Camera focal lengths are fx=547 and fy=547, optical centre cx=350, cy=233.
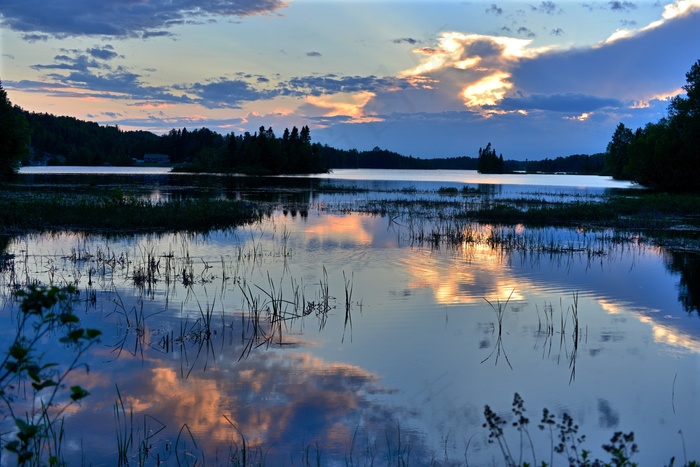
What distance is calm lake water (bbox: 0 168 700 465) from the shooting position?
6.80m

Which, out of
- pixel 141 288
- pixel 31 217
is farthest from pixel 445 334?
pixel 31 217

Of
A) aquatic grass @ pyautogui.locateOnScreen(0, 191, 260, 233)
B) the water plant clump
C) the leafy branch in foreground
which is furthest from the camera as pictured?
aquatic grass @ pyautogui.locateOnScreen(0, 191, 260, 233)

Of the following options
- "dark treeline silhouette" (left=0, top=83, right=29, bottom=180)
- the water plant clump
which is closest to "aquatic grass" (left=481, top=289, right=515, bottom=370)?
the water plant clump

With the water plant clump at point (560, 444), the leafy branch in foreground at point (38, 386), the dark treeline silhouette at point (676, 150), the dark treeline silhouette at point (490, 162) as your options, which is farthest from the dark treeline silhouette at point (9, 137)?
the dark treeline silhouette at point (490, 162)

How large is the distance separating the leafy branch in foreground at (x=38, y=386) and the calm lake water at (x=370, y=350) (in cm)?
37

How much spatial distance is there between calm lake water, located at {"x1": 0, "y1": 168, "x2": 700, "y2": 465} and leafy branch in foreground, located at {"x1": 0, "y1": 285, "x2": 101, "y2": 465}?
366mm

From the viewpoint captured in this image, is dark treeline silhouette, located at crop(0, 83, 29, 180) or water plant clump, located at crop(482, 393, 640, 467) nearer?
water plant clump, located at crop(482, 393, 640, 467)

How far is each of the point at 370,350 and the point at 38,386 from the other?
7.01 m

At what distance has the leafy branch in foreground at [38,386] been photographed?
346cm

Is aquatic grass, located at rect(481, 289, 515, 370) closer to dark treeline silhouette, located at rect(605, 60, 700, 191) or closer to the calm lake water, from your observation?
the calm lake water

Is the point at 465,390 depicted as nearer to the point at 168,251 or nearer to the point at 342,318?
the point at 342,318

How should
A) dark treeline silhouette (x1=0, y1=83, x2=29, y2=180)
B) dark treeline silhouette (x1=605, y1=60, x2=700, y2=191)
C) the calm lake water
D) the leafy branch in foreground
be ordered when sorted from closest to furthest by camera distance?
the leafy branch in foreground → the calm lake water → dark treeline silhouette (x1=0, y1=83, x2=29, y2=180) → dark treeline silhouette (x1=605, y1=60, x2=700, y2=191)

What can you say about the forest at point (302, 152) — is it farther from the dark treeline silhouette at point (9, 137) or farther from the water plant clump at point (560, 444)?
the water plant clump at point (560, 444)

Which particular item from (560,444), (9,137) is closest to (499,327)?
(560,444)
